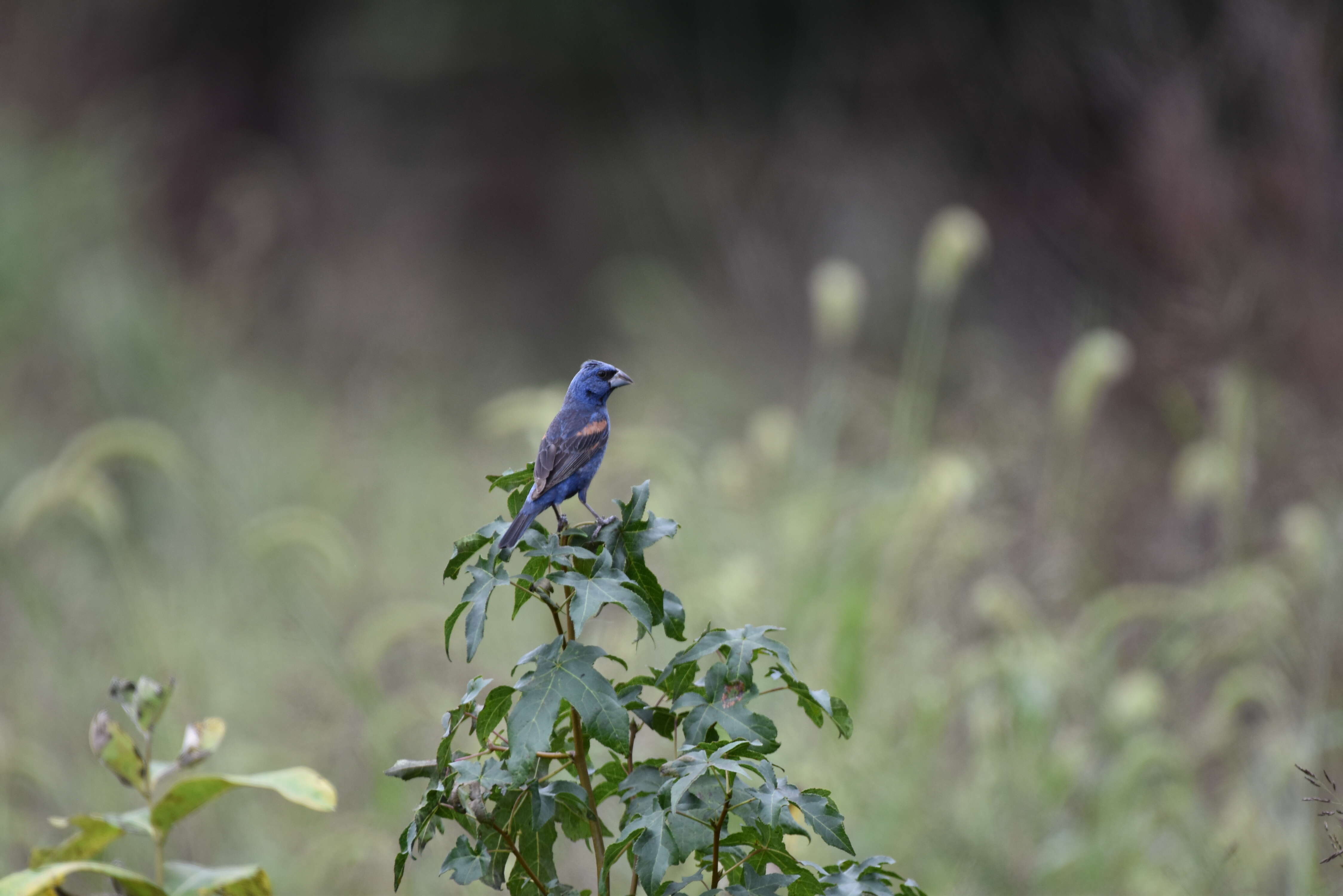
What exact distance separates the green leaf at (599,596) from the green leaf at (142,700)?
562 mm

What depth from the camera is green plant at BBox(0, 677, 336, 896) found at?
50.8 inches

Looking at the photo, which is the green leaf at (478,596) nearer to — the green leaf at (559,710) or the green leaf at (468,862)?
the green leaf at (559,710)

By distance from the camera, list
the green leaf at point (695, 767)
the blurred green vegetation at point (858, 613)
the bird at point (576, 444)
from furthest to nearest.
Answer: the blurred green vegetation at point (858, 613) < the bird at point (576, 444) < the green leaf at point (695, 767)

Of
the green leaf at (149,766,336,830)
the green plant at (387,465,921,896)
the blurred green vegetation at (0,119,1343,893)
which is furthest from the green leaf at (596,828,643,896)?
the blurred green vegetation at (0,119,1343,893)

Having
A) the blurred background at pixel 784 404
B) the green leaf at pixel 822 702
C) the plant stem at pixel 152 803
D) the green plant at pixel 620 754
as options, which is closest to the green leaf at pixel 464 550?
the green plant at pixel 620 754

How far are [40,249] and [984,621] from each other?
17.6 ft

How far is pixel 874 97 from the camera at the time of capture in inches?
316

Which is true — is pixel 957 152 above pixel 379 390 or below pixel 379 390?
above

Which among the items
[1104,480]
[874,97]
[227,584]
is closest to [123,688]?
[227,584]

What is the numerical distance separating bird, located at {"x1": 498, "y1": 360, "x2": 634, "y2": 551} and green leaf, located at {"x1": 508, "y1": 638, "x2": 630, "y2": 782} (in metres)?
0.31

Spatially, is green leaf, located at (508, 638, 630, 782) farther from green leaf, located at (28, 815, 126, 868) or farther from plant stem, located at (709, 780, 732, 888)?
green leaf, located at (28, 815, 126, 868)

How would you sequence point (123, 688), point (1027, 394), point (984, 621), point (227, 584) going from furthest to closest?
1. point (1027, 394)
2. point (227, 584)
3. point (984, 621)
4. point (123, 688)

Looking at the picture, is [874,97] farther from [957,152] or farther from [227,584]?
[227,584]

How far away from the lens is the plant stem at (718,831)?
0.99m
